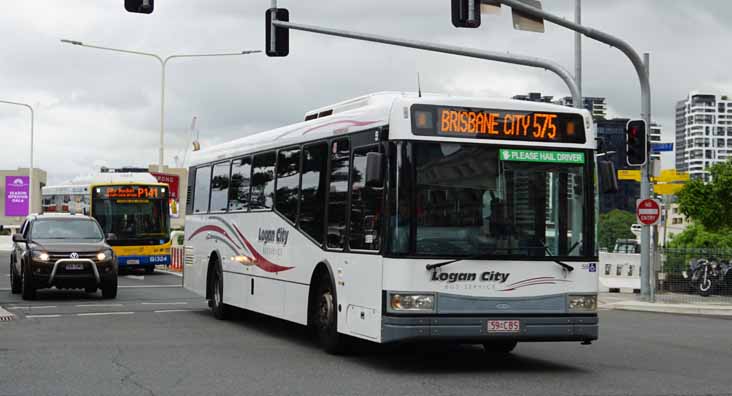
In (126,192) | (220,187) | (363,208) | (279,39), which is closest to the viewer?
(363,208)

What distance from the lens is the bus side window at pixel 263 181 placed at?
17031 mm

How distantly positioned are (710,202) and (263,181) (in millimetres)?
32519

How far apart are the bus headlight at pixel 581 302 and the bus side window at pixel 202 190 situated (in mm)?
9662

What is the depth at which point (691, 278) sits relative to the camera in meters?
27.6

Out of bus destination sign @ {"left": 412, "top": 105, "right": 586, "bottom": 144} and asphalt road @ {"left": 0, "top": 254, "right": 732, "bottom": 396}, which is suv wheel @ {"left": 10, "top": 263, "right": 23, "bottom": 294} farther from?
bus destination sign @ {"left": 412, "top": 105, "right": 586, "bottom": 144}

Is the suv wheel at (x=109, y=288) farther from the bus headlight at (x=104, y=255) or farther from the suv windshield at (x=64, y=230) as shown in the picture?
the suv windshield at (x=64, y=230)

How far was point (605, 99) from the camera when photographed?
168 metres

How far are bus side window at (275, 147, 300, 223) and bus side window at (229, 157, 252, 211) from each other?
1.74 m

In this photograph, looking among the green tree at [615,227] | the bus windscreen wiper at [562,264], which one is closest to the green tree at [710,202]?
the bus windscreen wiper at [562,264]

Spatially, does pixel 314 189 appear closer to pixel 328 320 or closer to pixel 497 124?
pixel 328 320

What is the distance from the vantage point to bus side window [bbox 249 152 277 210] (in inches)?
671

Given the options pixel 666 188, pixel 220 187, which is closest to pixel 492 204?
pixel 220 187

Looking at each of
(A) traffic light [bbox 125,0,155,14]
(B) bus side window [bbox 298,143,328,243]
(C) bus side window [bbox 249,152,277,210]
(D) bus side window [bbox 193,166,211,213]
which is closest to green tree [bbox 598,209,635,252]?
(D) bus side window [bbox 193,166,211,213]

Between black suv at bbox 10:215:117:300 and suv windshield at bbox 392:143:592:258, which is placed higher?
suv windshield at bbox 392:143:592:258
